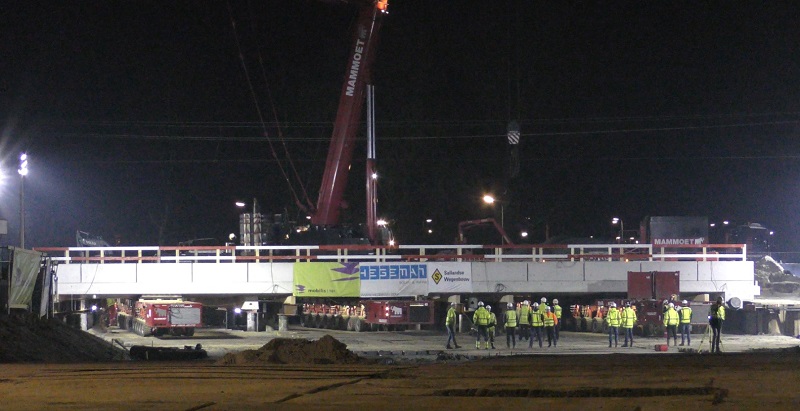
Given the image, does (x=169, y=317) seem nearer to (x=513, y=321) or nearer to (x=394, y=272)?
(x=394, y=272)

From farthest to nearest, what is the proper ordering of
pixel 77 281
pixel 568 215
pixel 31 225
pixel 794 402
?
pixel 568 215 < pixel 31 225 < pixel 77 281 < pixel 794 402

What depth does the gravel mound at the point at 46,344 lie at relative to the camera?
21.5 meters

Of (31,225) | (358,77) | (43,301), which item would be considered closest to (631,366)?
(43,301)

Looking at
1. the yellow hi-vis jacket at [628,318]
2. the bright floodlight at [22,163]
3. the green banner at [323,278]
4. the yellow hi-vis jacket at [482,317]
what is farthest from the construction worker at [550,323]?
the bright floodlight at [22,163]

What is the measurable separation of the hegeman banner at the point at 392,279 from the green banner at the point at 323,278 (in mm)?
359

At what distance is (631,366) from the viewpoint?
723 inches

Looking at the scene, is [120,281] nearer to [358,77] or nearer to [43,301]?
[43,301]

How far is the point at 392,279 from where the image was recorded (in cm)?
3709

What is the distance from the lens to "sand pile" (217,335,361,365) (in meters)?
20.9

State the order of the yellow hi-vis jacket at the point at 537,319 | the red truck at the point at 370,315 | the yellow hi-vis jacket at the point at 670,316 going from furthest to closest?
the red truck at the point at 370,315 < the yellow hi-vis jacket at the point at 670,316 < the yellow hi-vis jacket at the point at 537,319

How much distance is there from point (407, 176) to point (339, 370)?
51441 mm

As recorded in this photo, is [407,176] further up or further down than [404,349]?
further up

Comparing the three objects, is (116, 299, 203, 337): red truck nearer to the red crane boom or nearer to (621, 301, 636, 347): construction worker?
the red crane boom

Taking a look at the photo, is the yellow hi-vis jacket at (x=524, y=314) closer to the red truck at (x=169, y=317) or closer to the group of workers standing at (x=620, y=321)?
the group of workers standing at (x=620, y=321)
